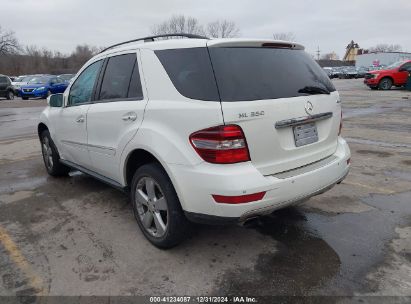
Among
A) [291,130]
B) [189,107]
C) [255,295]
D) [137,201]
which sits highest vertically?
[189,107]

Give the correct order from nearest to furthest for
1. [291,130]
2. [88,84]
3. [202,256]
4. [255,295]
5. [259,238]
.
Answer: [255,295] < [291,130] < [202,256] < [259,238] < [88,84]

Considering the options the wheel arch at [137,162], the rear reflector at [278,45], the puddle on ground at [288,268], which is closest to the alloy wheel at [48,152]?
the wheel arch at [137,162]

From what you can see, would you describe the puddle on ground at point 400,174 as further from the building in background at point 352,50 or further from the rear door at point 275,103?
the building in background at point 352,50

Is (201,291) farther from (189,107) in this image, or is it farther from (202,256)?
(189,107)

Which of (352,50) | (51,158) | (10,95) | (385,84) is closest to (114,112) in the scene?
(51,158)

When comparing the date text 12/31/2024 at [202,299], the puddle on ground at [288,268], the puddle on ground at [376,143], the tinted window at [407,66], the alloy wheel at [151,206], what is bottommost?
the date text 12/31/2024 at [202,299]

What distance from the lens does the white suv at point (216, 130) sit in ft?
Answer: 8.91

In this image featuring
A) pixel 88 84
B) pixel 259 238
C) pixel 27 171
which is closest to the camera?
pixel 259 238

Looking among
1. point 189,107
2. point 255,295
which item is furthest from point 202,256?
point 189,107

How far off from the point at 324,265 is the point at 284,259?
0.33 metres

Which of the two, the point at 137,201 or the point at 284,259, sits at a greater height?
the point at 137,201

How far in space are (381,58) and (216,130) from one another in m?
63.1

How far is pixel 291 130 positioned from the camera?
299 cm

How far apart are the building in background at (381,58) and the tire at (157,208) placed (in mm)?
56857
